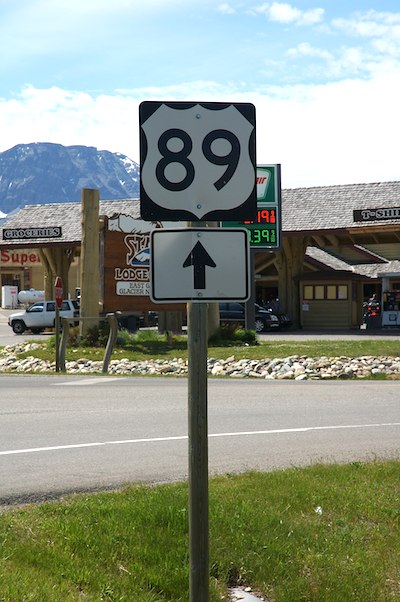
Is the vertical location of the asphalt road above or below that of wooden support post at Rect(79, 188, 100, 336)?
below

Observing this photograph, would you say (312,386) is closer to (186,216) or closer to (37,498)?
(37,498)

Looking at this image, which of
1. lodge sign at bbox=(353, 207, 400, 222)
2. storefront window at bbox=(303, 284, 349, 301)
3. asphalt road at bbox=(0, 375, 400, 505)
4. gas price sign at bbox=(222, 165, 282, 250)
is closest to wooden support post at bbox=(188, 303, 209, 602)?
asphalt road at bbox=(0, 375, 400, 505)

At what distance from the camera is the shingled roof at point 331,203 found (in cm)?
4535

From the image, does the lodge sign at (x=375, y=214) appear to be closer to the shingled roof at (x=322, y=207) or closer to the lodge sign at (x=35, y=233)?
the shingled roof at (x=322, y=207)

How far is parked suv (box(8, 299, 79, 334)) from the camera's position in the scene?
46156mm

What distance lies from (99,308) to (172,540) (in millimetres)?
23031

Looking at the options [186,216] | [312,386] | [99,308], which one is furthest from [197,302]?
[99,308]

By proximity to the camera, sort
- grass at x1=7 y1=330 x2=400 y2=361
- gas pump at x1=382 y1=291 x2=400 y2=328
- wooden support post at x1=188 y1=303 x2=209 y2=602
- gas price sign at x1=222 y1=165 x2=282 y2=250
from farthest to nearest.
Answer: gas pump at x1=382 y1=291 x2=400 y2=328, gas price sign at x1=222 y1=165 x2=282 y2=250, grass at x1=7 y1=330 x2=400 y2=361, wooden support post at x1=188 y1=303 x2=209 y2=602

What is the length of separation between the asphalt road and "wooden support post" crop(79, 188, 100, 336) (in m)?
10.2

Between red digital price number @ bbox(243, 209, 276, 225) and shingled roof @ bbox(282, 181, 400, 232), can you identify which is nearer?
red digital price number @ bbox(243, 209, 276, 225)

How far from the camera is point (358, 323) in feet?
160

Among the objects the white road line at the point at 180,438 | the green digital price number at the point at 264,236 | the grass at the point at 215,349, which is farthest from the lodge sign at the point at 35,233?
the white road line at the point at 180,438

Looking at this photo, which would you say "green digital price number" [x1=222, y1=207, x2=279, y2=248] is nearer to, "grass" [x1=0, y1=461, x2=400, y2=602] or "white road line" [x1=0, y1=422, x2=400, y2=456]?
"white road line" [x1=0, y1=422, x2=400, y2=456]

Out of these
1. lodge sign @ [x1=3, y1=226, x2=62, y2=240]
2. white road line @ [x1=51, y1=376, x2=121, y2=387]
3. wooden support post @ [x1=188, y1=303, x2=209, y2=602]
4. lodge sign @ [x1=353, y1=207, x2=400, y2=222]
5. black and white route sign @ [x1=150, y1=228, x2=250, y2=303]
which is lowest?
white road line @ [x1=51, y1=376, x2=121, y2=387]
